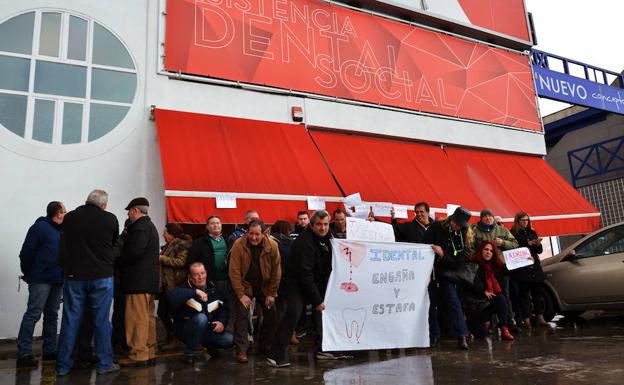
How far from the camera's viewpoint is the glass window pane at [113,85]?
783 cm

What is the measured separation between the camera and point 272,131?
8.89m

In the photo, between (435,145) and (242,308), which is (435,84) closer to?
(435,145)

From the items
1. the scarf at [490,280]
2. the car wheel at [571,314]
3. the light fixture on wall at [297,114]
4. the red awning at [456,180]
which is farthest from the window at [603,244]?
the light fixture on wall at [297,114]

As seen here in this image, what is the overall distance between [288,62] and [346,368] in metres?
6.79

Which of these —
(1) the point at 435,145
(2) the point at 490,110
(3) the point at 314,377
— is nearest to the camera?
(3) the point at 314,377

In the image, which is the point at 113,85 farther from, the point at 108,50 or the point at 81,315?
the point at 81,315

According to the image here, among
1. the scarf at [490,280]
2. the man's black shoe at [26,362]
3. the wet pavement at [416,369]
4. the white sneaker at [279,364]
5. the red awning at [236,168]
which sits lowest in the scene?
the wet pavement at [416,369]

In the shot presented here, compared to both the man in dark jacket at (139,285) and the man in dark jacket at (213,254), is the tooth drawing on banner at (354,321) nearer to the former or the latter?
the man in dark jacket at (213,254)

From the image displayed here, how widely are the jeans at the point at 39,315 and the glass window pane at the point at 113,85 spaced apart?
3.70 meters

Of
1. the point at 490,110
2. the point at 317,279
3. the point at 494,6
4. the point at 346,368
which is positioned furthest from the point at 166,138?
the point at 494,6

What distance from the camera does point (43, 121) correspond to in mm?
7297

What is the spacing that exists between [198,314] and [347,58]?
23.9 ft

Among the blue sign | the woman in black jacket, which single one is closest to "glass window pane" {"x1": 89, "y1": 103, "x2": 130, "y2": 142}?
the woman in black jacket

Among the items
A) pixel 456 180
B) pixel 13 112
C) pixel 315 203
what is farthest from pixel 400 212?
pixel 13 112
